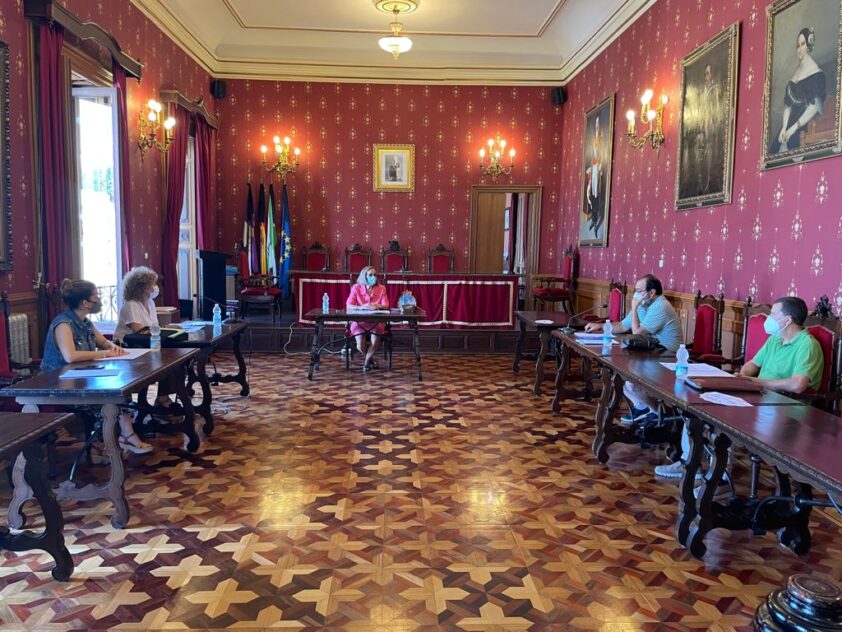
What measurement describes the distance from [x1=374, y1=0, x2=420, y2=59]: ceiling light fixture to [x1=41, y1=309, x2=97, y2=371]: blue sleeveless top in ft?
17.9

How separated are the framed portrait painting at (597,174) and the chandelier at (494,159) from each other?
1608 mm

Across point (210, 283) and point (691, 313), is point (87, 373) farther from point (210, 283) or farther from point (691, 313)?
point (210, 283)

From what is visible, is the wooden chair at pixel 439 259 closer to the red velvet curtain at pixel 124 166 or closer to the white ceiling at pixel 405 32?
the white ceiling at pixel 405 32

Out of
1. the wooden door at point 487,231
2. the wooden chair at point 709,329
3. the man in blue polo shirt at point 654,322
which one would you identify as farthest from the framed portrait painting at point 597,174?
the man in blue polo shirt at point 654,322

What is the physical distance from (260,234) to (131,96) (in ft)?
12.3

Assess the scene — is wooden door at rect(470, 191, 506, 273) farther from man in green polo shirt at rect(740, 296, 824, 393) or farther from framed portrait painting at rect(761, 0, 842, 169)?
man in green polo shirt at rect(740, 296, 824, 393)

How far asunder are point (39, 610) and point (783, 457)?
2932 millimetres

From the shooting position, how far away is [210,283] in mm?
9211

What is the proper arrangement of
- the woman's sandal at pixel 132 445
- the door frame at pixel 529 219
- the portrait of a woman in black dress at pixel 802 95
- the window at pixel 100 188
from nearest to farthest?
the portrait of a woman in black dress at pixel 802 95, the woman's sandal at pixel 132 445, the window at pixel 100 188, the door frame at pixel 529 219

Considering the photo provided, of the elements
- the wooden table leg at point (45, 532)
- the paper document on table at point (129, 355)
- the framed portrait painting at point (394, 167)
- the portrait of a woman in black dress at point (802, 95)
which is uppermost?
the framed portrait painting at point (394, 167)

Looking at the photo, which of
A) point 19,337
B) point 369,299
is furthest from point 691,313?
point 19,337

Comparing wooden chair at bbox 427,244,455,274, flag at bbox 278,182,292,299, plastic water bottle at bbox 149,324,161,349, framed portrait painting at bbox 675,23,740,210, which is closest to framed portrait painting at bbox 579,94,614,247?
framed portrait painting at bbox 675,23,740,210

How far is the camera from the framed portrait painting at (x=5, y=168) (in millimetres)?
4699

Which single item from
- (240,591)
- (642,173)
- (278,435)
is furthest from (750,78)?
(240,591)
